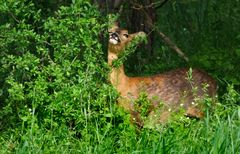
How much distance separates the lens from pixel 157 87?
8547 millimetres

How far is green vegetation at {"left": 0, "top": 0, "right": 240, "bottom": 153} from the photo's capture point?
698 cm

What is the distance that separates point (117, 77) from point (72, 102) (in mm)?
609

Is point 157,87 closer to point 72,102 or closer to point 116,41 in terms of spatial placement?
point 116,41

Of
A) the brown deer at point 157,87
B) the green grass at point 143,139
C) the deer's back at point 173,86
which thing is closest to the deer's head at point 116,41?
the brown deer at point 157,87

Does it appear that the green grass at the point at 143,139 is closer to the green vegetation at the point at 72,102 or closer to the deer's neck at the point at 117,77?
the green vegetation at the point at 72,102

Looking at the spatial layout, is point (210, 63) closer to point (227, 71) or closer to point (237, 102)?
point (227, 71)

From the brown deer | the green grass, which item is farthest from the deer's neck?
the green grass

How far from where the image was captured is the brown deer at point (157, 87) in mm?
8117

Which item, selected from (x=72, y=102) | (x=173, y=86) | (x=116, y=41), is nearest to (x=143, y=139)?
(x=72, y=102)

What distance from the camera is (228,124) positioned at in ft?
23.0

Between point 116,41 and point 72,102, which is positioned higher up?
point 116,41

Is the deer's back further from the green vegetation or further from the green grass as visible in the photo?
the green grass

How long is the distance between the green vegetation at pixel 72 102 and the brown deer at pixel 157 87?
0.46ft

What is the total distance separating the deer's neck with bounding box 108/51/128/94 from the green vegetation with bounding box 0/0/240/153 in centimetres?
9
